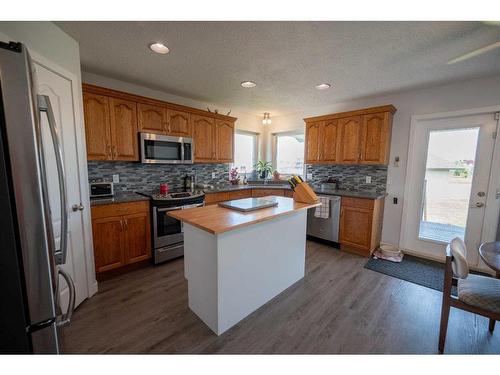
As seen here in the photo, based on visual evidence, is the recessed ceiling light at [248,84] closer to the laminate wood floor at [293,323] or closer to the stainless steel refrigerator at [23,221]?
the stainless steel refrigerator at [23,221]

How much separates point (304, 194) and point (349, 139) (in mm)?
1601

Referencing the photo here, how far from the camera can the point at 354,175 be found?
352cm

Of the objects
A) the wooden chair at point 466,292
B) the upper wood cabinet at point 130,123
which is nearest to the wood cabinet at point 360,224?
the wooden chair at point 466,292

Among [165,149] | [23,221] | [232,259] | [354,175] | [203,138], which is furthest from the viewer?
[354,175]

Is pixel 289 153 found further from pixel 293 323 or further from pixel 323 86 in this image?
pixel 293 323

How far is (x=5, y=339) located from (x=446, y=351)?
2465 mm

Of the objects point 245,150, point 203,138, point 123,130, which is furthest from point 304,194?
point 245,150

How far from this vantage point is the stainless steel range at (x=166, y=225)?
8.47 feet

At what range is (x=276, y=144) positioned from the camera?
4.75 m

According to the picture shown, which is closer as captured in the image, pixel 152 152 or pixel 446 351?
pixel 446 351

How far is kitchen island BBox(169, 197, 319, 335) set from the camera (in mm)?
1534
